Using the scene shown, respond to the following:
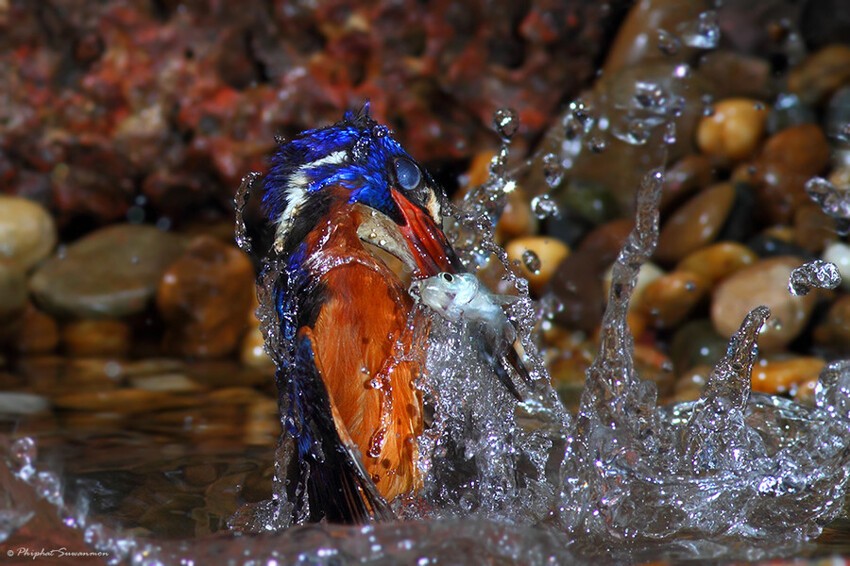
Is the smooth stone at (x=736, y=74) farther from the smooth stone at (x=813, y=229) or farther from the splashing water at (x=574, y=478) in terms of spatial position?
the splashing water at (x=574, y=478)

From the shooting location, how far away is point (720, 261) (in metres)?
3.98

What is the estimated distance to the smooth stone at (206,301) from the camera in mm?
4145

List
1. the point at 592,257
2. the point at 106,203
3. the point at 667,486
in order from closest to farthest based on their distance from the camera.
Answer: the point at 667,486 < the point at 592,257 < the point at 106,203

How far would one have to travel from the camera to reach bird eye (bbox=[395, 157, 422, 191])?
1.94 m

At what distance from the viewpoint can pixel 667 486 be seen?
6.73ft

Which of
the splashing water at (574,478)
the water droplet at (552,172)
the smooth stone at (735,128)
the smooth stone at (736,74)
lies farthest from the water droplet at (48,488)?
the smooth stone at (736,74)

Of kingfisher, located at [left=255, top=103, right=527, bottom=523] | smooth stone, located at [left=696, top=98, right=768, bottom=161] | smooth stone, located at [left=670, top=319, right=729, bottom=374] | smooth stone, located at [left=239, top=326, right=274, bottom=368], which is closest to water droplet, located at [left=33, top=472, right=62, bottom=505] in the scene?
kingfisher, located at [left=255, top=103, right=527, bottom=523]

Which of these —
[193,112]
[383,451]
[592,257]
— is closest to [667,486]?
[383,451]

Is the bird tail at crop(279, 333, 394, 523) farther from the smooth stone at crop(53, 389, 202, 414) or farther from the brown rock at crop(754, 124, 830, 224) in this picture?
the brown rock at crop(754, 124, 830, 224)

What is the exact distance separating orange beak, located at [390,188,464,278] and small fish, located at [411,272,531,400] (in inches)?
2.1

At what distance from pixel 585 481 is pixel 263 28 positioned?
3.13m

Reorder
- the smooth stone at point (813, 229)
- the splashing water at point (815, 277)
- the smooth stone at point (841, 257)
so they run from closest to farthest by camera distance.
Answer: the splashing water at point (815, 277) → the smooth stone at point (841, 257) → the smooth stone at point (813, 229)

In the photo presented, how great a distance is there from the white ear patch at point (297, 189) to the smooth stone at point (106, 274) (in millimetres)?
2480

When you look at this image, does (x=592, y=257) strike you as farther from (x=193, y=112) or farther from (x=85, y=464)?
(x=85, y=464)
